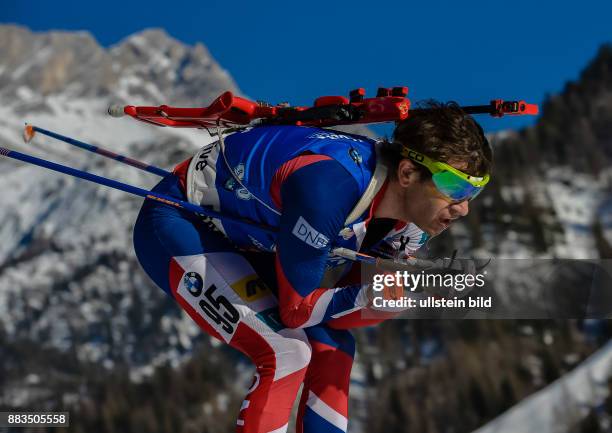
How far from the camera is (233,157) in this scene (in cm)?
457

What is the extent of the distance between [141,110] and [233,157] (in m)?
0.96

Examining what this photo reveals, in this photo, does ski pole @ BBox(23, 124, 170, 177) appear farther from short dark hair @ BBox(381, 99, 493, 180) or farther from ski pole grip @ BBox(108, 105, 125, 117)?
short dark hair @ BBox(381, 99, 493, 180)

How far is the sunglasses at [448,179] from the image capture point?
13.8 ft

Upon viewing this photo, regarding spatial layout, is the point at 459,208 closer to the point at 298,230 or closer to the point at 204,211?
the point at 298,230

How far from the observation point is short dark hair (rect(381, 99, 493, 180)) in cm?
422

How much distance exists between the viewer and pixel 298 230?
13.3 feet

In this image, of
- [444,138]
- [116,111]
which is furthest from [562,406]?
[444,138]

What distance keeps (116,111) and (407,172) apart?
1.86 m

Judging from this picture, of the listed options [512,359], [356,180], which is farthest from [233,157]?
[512,359]

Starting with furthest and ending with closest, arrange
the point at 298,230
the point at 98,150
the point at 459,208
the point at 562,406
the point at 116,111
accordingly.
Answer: the point at 562,406
the point at 98,150
the point at 116,111
the point at 459,208
the point at 298,230

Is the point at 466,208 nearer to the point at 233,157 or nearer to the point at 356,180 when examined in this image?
the point at 356,180

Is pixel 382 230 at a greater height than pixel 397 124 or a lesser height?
lesser

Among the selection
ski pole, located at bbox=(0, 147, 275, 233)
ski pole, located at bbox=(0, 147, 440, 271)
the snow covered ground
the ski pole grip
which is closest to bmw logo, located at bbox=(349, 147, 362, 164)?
ski pole, located at bbox=(0, 147, 440, 271)

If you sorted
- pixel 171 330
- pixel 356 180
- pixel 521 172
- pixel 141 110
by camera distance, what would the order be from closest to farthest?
pixel 356 180 < pixel 141 110 < pixel 521 172 < pixel 171 330
